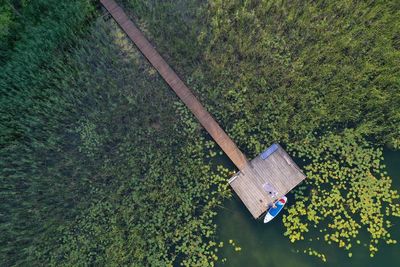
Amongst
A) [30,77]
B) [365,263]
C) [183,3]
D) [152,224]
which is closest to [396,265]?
[365,263]

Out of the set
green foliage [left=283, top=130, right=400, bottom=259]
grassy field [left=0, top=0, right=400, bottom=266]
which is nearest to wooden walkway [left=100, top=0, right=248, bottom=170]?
grassy field [left=0, top=0, right=400, bottom=266]

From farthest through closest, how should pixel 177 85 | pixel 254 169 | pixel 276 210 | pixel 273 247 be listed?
pixel 177 85 < pixel 254 169 < pixel 273 247 < pixel 276 210

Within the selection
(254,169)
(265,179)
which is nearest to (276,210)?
(265,179)

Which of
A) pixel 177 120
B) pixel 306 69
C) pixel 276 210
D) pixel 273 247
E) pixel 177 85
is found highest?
pixel 306 69

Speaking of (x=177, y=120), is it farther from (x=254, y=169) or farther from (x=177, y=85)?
(x=254, y=169)

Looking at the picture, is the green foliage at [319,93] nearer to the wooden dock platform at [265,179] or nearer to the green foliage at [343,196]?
the green foliage at [343,196]

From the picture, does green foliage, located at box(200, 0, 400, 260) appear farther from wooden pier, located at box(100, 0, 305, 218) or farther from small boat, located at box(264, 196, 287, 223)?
small boat, located at box(264, 196, 287, 223)
